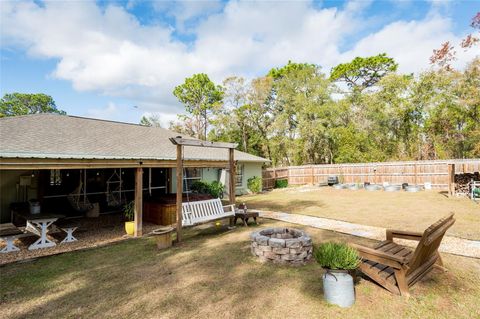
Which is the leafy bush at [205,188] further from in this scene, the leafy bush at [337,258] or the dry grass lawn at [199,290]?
the leafy bush at [337,258]

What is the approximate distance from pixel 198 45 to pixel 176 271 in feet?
56.8

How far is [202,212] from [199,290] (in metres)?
3.93

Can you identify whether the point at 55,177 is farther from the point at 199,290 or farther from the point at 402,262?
the point at 402,262

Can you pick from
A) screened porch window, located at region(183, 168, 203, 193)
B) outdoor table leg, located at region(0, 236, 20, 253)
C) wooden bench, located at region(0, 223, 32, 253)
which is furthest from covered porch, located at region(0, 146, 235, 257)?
outdoor table leg, located at region(0, 236, 20, 253)

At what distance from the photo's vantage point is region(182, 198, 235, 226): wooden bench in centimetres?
754

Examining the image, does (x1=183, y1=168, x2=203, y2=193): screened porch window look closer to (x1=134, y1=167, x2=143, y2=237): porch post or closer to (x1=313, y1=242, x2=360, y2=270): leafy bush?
(x1=134, y1=167, x2=143, y2=237): porch post

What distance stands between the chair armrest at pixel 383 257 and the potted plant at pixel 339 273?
492 mm

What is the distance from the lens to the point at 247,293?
13.9 ft

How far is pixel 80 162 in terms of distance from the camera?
707cm

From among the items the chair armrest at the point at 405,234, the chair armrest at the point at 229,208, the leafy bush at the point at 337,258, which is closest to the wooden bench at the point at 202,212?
the chair armrest at the point at 229,208

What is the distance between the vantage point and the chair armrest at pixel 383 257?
377 cm

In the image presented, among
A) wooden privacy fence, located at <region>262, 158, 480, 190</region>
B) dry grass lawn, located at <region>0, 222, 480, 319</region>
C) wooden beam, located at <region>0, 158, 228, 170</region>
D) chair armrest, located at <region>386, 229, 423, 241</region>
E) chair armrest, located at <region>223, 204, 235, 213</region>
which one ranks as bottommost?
dry grass lawn, located at <region>0, 222, 480, 319</region>

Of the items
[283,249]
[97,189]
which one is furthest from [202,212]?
[97,189]

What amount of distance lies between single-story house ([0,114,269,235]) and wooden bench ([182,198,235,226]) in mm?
889
